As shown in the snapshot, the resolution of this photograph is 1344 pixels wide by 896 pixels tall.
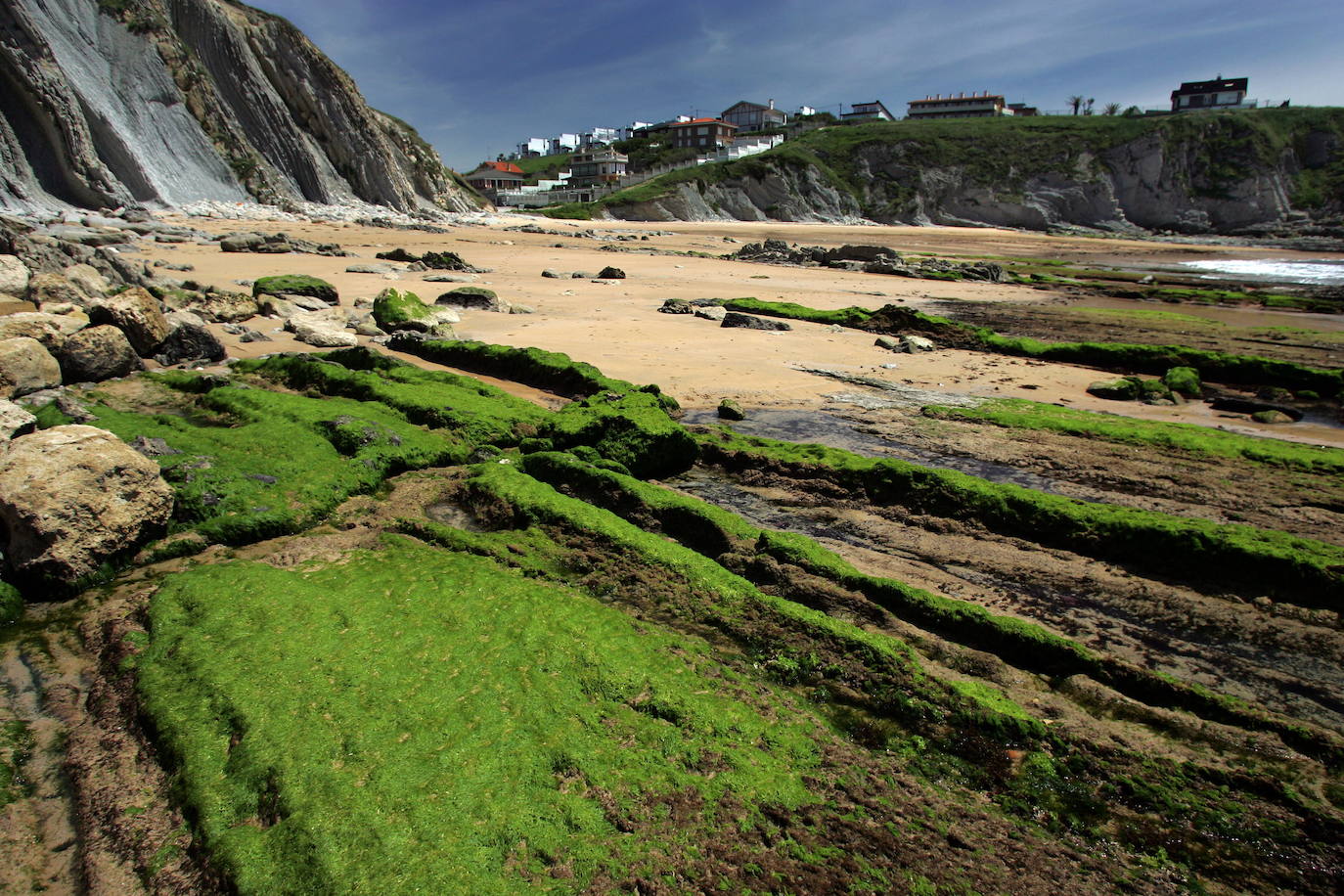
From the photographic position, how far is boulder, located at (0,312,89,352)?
758 cm

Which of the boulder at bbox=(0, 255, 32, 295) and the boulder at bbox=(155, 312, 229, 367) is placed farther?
the boulder at bbox=(0, 255, 32, 295)

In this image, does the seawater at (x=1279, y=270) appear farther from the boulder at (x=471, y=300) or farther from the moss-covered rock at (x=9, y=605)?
the moss-covered rock at (x=9, y=605)

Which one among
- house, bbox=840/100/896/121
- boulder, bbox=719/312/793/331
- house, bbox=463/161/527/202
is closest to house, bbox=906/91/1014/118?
Result: house, bbox=840/100/896/121

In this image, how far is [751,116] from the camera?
13000cm

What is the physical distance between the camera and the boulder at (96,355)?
7918 mm

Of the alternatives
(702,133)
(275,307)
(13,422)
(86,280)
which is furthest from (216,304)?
(702,133)

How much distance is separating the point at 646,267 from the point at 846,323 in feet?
46.4

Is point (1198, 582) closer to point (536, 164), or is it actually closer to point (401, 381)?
point (401, 381)

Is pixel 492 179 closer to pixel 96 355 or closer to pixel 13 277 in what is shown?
pixel 13 277

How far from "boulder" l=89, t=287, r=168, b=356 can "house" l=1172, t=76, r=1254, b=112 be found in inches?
5340

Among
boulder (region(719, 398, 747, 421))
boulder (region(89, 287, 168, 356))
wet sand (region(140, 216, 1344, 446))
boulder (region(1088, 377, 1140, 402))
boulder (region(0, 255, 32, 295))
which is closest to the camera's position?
boulder (region(89, 287, 168, 356))

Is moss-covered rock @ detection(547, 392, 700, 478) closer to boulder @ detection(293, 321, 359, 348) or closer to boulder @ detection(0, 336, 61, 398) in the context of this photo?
boulder @ detection(0, 336, 61, 398)

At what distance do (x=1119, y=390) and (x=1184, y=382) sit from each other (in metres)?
1.84

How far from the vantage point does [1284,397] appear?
11.9 meters
